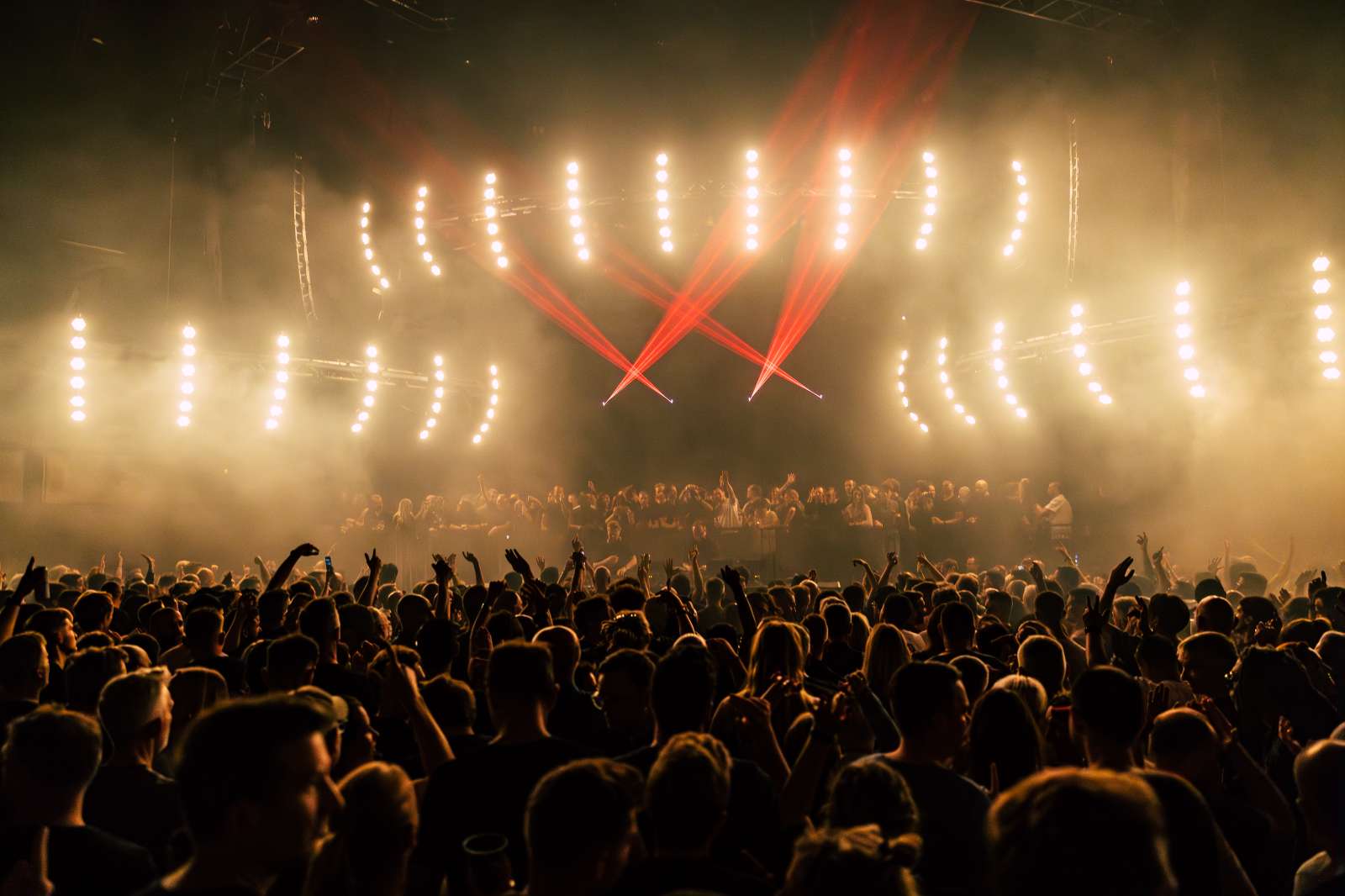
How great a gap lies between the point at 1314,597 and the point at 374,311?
75.4 feet

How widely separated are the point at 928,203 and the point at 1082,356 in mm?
4770

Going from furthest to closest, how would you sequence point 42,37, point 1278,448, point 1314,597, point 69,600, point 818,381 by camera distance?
point 818,381
point 42,37
point 1278,448
point 69,600
point 1314,597

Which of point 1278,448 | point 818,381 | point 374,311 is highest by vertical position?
point 374,311

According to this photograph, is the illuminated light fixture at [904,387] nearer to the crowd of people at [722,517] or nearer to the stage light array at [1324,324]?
the crowd of people at [722,517]

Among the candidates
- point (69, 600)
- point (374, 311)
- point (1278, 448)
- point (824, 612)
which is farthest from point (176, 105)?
point (1278, 448)

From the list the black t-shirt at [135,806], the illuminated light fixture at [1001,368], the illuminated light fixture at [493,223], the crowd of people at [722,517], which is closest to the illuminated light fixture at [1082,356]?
the illuminated light fixture at [1001,368]

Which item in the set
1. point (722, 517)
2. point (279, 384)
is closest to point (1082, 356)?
point (722, 517)

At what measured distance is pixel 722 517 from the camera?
22312mm

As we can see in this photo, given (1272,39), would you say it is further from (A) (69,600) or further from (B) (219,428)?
(B) (219,428)

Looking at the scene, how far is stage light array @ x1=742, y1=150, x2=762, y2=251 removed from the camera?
20.2 meters

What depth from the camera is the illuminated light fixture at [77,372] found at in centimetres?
1973

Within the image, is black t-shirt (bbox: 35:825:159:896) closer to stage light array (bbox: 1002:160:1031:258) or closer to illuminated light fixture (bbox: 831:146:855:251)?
illuminated light fixture (bbox: 831:146:855:251)

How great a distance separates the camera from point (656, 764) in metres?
2.66

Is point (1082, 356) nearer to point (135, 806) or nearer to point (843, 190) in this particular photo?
point (843, 190)
